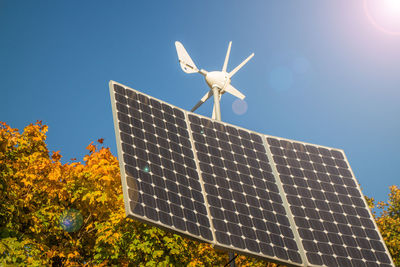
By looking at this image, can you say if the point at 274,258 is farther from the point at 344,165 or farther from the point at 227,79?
the point at 227,79

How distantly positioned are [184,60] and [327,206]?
605 inches

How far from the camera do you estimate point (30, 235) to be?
22.5 metres

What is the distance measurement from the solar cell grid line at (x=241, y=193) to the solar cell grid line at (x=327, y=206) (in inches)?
29.1

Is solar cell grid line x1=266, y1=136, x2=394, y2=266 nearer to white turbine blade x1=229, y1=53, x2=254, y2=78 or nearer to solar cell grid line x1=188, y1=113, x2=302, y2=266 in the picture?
solar cell grid line x1=188, y1=113, x2=302, y2=266

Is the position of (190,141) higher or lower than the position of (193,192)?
higher

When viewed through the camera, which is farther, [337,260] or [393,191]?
[393,191]

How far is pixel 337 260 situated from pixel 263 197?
353 cm

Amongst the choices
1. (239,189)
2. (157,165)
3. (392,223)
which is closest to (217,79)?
(239,189)

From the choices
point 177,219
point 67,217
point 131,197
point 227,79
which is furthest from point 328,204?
point 67,217

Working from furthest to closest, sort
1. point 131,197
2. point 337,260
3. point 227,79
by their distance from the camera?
1. point 227,79
2. point 337,260
3. point 131,197

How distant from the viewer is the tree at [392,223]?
3547 centimetres

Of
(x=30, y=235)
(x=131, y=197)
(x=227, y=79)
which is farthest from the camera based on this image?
(x=227, y=79)

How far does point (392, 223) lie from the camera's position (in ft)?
128

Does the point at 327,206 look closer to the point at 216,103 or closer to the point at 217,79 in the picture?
the point at 216,103
